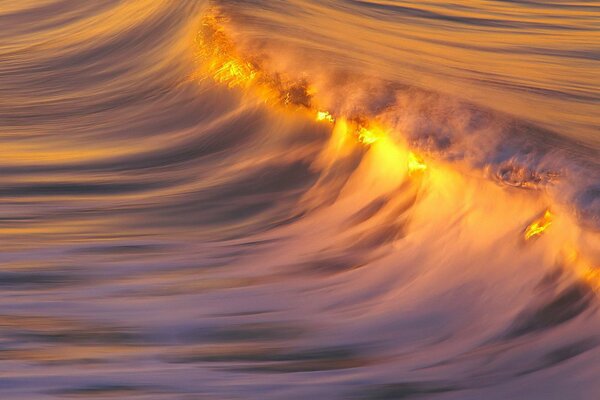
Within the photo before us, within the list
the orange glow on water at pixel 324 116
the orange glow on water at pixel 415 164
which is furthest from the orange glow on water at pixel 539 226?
the orange glow on water at pixel 324 116

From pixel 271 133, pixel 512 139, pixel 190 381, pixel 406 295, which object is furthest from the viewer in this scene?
pixel 271 133

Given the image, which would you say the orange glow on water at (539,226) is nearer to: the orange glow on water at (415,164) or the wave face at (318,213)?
the wave face at (318,213)

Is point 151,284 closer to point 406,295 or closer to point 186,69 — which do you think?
point 406,295

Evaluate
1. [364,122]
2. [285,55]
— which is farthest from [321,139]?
[285,55]

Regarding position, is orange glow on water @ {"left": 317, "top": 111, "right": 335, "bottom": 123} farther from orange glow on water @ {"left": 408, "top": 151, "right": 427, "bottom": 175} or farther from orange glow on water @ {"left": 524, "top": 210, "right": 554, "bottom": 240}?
orange glow on water @ {"left": 524, "top": 210, "right": 554, "bottom": 240}

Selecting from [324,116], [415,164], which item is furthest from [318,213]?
[324,116]

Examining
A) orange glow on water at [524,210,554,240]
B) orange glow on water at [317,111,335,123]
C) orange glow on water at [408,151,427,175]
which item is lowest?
orange glow on water at [524,210,554,240]

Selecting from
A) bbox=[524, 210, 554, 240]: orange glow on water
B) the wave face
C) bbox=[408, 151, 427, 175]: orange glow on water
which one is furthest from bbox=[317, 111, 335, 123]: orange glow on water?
bbox=[524, 210, 554, 240]: orange glow on water
